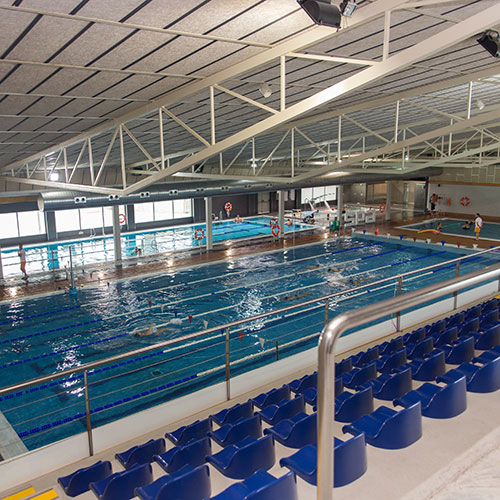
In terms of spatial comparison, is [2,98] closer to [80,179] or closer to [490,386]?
[490,386]

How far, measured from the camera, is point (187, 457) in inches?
133

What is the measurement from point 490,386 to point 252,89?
644 cm

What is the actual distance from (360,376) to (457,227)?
23615 mm

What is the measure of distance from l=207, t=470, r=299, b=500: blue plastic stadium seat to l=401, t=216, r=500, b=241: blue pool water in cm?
2256

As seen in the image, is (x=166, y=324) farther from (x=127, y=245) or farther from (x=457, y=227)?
(x=457, y=227)

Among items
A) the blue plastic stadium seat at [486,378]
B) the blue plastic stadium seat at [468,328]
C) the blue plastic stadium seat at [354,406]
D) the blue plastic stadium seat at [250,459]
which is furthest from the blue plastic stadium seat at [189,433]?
the blue plastic stadium seat at [468,328]

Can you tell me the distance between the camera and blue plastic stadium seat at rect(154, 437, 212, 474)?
3361mm

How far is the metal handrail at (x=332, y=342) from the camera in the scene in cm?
132

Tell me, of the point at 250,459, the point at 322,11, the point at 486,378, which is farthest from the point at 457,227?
the point at 250,459

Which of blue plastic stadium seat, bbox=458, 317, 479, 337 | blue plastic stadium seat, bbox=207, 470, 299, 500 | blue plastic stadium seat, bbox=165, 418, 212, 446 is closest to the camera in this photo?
blue plastic stadium seat, bbox=207, 470, 299, 500

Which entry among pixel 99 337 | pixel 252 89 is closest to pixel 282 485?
pixel 252 89

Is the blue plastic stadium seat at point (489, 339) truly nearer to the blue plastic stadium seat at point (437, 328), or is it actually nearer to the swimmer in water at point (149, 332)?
the blue plastic stadium seat at point (437, 328)

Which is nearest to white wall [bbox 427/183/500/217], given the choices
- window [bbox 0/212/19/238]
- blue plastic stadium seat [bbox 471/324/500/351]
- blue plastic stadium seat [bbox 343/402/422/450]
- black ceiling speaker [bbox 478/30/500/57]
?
black ceiling speaker [bbox 478/30/500/57]

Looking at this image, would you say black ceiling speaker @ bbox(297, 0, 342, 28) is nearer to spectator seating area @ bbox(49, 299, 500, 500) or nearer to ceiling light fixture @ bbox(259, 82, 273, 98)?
ceiling light fixture @ bbox(259, 82, 273, 98)
